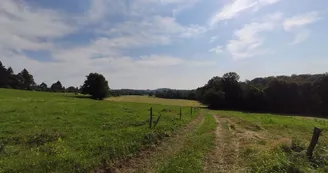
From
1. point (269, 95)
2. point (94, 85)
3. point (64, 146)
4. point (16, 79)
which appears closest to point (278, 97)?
point (269, 95)

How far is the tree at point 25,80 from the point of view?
136 metres

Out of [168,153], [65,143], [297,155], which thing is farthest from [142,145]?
[297,155]

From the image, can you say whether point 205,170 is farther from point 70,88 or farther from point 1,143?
point 70,88

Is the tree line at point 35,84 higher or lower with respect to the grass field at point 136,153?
higher

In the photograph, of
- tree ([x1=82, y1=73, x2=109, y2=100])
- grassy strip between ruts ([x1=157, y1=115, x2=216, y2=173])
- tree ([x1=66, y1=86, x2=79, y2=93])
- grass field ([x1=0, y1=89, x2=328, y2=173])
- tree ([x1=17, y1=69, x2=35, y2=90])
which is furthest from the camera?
tree ([x1=66, y1=86, x2=79, y2=93])

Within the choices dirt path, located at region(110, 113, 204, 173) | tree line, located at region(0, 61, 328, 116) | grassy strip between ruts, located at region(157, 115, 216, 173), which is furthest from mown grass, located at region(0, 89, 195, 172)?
tree line, located at region(0, 61, 328, 116)

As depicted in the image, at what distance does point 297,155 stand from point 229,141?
6.41 meters

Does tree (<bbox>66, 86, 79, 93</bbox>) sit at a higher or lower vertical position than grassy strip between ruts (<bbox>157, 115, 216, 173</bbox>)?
higher

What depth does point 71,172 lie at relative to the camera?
1022 centimetres

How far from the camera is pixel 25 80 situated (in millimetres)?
139375

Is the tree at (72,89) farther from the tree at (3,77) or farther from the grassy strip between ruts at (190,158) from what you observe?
the grassy strip between ruts at (190,158)

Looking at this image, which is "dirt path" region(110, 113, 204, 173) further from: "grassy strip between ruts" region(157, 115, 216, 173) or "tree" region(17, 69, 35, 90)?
"tree" region(17, 69, 35, 90)

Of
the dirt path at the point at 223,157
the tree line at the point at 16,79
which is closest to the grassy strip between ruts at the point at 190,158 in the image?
the dirt path at the point at 223,157

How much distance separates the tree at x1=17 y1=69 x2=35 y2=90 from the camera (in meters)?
136
